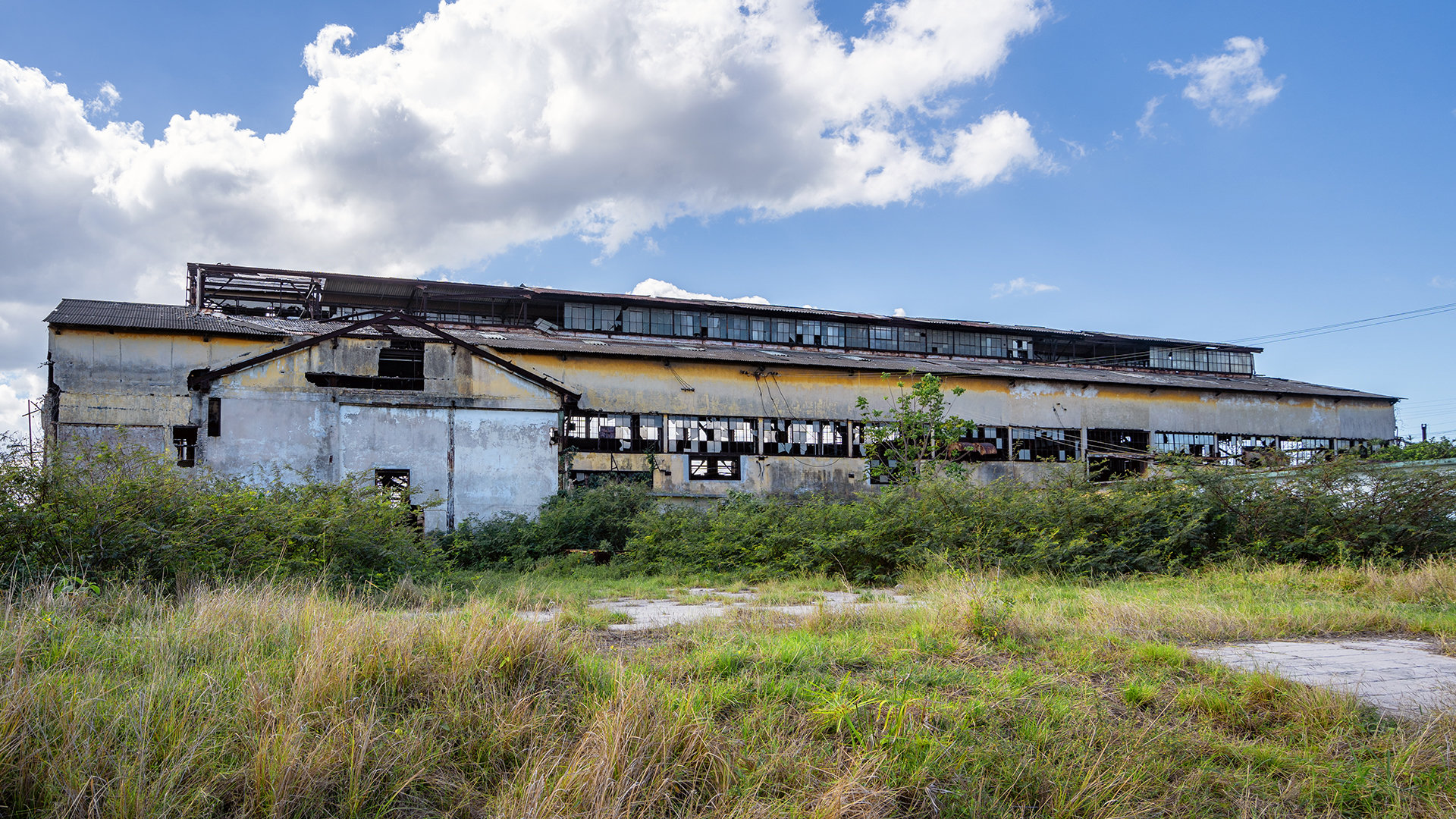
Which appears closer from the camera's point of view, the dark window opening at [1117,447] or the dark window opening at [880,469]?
the dark window opening at [880,469]

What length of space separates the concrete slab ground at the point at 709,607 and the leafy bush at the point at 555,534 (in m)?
6.78

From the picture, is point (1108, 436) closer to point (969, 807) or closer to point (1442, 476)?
point (1442, 476)

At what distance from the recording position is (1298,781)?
4148 millimetres

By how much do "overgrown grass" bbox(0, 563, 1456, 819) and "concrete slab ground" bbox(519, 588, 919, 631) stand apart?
1905mm

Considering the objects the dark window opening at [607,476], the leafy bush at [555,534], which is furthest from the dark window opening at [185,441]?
the dark window opening at [607,476]

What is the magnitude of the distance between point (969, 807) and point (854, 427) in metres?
26.3

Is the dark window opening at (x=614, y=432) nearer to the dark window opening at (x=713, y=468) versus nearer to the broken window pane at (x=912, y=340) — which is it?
the dark window opening at (x=713, y=468)

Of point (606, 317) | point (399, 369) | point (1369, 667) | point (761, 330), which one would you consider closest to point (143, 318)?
point (399, 369)

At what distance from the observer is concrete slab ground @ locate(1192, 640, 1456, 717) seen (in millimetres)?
5117

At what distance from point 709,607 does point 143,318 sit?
24.2 metres

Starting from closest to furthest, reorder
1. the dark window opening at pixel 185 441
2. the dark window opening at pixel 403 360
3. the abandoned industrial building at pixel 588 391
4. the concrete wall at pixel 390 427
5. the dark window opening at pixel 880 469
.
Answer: the concrete wall at pixel 390 427, the abandoned industrial building at pixel 588 391, the dark window opening at pixel 403 360, the dark window opening at pixel 185 441, the dark window opening at pixel 880 469

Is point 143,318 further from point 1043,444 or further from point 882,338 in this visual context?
point 1043,444

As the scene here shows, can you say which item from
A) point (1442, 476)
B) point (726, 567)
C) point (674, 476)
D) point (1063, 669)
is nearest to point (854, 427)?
point (674, 476)

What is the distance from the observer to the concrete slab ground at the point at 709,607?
26.7 ft
